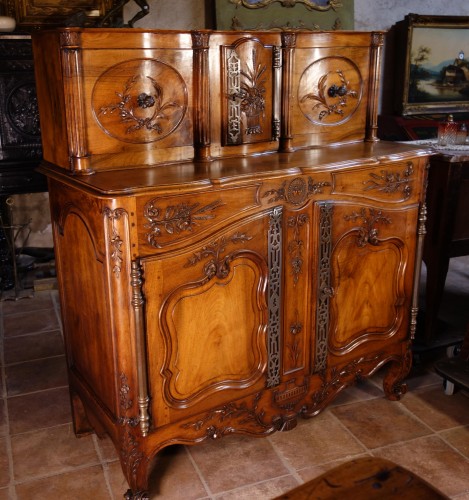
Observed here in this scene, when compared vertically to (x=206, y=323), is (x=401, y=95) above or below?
above

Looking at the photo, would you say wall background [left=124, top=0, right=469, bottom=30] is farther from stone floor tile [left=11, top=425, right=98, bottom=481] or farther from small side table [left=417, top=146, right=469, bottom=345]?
stone floor tile [left=11, top=425, right=98, bottom=481]

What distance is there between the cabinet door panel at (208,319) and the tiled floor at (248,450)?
1.16 ft

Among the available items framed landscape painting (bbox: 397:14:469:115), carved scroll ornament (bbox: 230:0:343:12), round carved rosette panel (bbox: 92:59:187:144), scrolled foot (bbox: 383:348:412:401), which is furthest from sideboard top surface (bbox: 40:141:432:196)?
framed landscape painting (bbox: 397:14:469:115)

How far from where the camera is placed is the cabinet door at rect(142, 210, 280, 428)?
6.56 feet

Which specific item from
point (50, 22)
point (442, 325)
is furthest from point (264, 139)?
point (50, 22)

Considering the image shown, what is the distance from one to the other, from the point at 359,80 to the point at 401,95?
299cm

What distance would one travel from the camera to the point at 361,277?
2.53m

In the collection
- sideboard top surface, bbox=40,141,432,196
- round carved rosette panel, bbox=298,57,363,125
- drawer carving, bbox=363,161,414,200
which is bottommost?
drawer carving, bbox=363,161,414,200

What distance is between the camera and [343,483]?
154 centimetres

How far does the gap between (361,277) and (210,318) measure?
745 mm

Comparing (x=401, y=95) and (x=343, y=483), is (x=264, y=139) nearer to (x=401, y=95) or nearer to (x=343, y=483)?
(x=343, y=483)

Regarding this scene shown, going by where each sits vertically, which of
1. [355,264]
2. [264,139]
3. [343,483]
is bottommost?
[343,483]

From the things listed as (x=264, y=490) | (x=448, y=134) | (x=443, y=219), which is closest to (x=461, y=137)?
(x=448, y=134)

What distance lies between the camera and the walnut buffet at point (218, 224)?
195 cm
